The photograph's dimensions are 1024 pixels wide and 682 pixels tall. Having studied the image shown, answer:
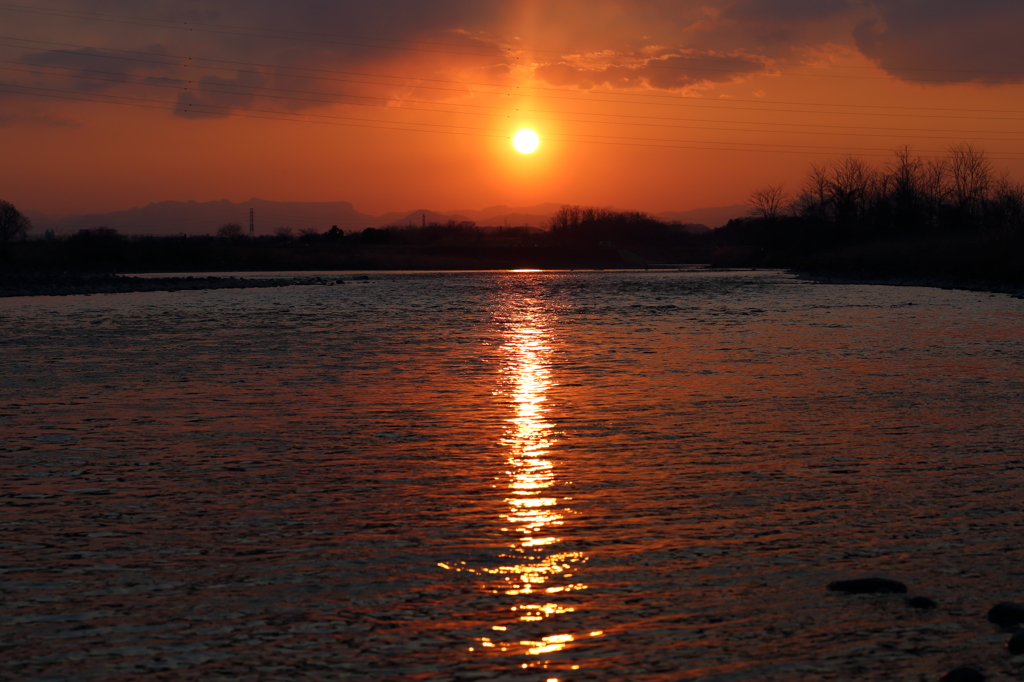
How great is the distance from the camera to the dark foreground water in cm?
600

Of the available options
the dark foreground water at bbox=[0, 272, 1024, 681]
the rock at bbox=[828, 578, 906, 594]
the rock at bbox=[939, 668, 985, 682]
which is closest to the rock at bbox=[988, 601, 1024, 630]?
the dark foreground water at bbox=[0, 272, 1024, 681]

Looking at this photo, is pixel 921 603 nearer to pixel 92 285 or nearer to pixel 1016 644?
pixel 1016 644

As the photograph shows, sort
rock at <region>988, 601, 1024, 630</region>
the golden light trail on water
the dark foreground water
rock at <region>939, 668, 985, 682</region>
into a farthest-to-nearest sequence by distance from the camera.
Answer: rock at <region>988, 601, 1024, 630</region>, the golden light trail on water, the dark foreground water, rock at <region>939, 668, 985, 682</region>

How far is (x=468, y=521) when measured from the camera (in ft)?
29.5

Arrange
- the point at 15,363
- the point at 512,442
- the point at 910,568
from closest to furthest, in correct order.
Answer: the point at 910,568, the point at 512,442, the point at 15,363

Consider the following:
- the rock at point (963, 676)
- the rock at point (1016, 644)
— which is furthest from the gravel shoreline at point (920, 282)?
the rock at point (963, 676)

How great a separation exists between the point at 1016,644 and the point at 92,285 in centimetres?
7303

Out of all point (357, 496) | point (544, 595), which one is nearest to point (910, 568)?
point (544, 595)

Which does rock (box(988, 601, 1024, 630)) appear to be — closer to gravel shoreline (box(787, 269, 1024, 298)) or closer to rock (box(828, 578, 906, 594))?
rock (box(828, 578, 906, 594))

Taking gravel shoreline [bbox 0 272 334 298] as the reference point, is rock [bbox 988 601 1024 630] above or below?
below

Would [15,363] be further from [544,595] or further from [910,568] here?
[910,568]

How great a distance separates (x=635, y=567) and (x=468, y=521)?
197 cm

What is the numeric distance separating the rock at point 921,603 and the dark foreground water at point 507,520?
0.09 meters

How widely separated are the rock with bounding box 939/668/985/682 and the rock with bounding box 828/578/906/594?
1.45 meters
